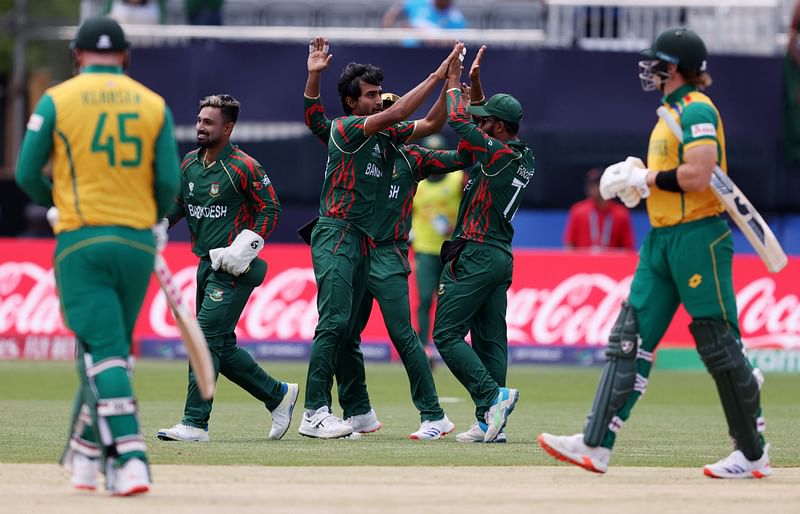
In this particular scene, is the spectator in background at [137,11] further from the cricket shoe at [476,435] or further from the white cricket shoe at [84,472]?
the white cricket shoe at [84,472]

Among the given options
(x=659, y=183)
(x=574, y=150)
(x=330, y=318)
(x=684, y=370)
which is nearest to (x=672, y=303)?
(x=659, y=183)

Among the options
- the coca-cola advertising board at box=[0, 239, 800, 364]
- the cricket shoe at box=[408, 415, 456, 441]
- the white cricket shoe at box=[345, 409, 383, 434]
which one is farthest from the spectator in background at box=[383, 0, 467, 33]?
the cricket shoe at box=[408, 415, 456, 441]

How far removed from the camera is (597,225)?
1769cm

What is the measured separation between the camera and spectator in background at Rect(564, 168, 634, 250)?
17.7 m

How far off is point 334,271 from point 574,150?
31.6 feet

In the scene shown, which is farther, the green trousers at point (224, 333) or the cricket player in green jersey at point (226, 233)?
the cricket player in green jersey at point (226, 233)

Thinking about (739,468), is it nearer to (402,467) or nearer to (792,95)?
(402,467)

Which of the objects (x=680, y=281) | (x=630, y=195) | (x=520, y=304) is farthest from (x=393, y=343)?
(x=520, y=304)

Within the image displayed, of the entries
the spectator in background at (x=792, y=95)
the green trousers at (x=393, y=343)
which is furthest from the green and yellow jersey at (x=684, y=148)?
the spectator in background at (x=792, y=95)

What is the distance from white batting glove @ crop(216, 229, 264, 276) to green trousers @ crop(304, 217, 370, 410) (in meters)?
0.46

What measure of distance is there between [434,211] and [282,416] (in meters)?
7.33

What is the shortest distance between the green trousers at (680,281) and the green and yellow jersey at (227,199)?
9.54 feet

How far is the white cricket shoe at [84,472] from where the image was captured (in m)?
6.93

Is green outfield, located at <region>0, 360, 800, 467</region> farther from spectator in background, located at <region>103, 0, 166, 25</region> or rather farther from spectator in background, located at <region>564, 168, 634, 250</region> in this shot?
spectator in background, located at <region>103, 0, 166, 25</region>
